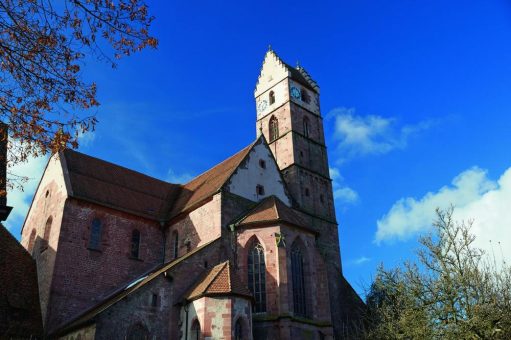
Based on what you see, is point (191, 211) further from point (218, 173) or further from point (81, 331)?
point (81, 331)

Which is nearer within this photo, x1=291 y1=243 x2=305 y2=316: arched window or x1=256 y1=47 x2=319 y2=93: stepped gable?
x1=291 y1=243 x2=305 y2=316: arched window

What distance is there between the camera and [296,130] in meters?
34.6

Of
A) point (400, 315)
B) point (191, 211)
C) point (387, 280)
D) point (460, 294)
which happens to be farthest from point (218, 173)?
point (460, 294)

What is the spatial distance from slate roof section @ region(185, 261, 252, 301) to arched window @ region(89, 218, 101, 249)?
6499 millimetres

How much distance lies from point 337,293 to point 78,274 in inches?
545

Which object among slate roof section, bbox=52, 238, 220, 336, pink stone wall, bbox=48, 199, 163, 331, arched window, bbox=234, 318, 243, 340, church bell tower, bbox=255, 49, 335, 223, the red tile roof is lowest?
arched window, bbox=234, 318, 243, 340

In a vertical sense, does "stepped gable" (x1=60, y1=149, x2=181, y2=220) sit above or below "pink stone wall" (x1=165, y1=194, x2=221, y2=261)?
above

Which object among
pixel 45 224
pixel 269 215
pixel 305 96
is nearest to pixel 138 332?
pixel 269 215

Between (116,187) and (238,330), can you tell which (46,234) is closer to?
(116,187)

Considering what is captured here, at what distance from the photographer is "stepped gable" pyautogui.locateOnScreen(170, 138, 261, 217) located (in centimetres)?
2545

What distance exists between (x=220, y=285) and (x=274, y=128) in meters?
18.5

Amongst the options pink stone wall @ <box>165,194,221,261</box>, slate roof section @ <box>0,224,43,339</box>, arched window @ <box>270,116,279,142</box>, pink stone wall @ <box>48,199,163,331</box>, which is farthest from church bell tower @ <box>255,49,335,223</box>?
slate roof section @ <box>0,224,43,339</box>

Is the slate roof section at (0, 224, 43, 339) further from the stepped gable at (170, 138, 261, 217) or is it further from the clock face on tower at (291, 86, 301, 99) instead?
the clock face on tower at (291, 86, 301, 99)

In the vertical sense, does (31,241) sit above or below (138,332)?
above
